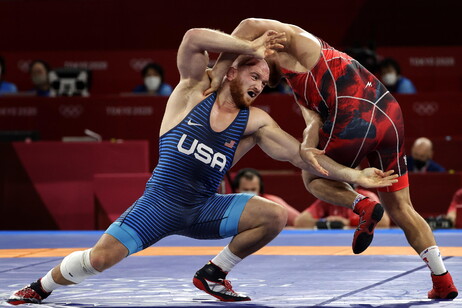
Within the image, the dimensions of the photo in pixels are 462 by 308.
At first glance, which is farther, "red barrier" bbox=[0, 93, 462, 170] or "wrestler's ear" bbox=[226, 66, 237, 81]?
"red barrier" bbox=[0, 93, 462, 170]

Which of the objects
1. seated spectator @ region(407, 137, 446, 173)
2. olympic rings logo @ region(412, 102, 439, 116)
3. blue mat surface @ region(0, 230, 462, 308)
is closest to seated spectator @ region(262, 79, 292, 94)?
olympic rings logo @ region(412, 102, 439, 116)

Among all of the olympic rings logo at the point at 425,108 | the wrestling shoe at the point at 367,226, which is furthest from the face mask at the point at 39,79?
the wrestling shoe at the point at 367,226

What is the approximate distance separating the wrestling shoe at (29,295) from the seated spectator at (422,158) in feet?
16.3

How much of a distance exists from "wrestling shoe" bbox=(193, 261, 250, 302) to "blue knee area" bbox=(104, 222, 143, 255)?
397 millimetres

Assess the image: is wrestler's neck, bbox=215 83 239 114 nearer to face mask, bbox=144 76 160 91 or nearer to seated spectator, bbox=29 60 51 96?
face mask, bbox=144 76 160 91

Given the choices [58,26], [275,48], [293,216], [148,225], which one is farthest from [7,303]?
[58,26]

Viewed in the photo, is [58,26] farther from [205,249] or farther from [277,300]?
[277,300]

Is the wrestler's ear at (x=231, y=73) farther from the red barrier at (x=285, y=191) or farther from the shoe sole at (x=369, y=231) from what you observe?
the red barrier at (x=285, y=191)

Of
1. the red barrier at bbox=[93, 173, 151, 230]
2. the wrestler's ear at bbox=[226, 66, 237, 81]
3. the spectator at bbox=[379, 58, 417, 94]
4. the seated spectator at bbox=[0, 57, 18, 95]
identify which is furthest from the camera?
the seated spectator at bbox=[0, 57, 18, 95]

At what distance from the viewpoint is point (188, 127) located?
3934 mm

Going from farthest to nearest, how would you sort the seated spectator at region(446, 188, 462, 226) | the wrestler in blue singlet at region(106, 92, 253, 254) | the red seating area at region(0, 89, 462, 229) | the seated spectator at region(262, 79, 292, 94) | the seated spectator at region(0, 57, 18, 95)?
the seated spectator at region(0, 57, 18, 95)
the seated spectator at region(262, 79, 292, 94)
the red seating area at region(0, 89, 462, 229)
the seated spectator at region(446, 188, 462, 226)
the wrestler in blue singlet at region(106, 92, 253, 254)

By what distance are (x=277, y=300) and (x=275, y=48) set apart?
113 centimetres

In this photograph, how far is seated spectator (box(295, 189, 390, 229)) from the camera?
7.60 metres

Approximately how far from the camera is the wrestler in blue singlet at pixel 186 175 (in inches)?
153
